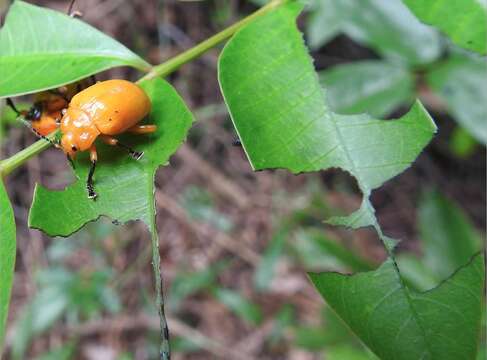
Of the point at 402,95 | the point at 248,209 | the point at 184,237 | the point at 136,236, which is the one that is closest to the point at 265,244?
the point at 248,209

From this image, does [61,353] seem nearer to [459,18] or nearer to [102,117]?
[102,117]

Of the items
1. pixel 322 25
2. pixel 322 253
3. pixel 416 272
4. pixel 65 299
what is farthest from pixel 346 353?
pixel 65 299

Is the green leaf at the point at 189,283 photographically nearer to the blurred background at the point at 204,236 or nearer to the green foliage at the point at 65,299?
the blurred background at the point at 204,236

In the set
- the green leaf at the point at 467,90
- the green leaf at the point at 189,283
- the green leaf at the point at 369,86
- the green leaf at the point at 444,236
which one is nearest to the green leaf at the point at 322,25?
the green leaf at the point at 369,86

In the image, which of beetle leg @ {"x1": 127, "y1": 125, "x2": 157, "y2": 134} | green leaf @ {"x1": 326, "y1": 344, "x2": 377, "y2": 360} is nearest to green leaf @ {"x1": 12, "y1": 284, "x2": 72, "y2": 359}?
green leaf @ {"x1": 326, "y1": 344, "x2": 377, "y2": 360}

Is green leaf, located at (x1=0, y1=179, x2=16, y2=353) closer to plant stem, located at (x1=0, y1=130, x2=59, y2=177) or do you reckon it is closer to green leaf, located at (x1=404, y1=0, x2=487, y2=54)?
plant stem, located at (x1=0, y1=130, x2=59, y2=177)

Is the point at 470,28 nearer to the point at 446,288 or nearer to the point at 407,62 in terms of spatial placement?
the point at 446,288
